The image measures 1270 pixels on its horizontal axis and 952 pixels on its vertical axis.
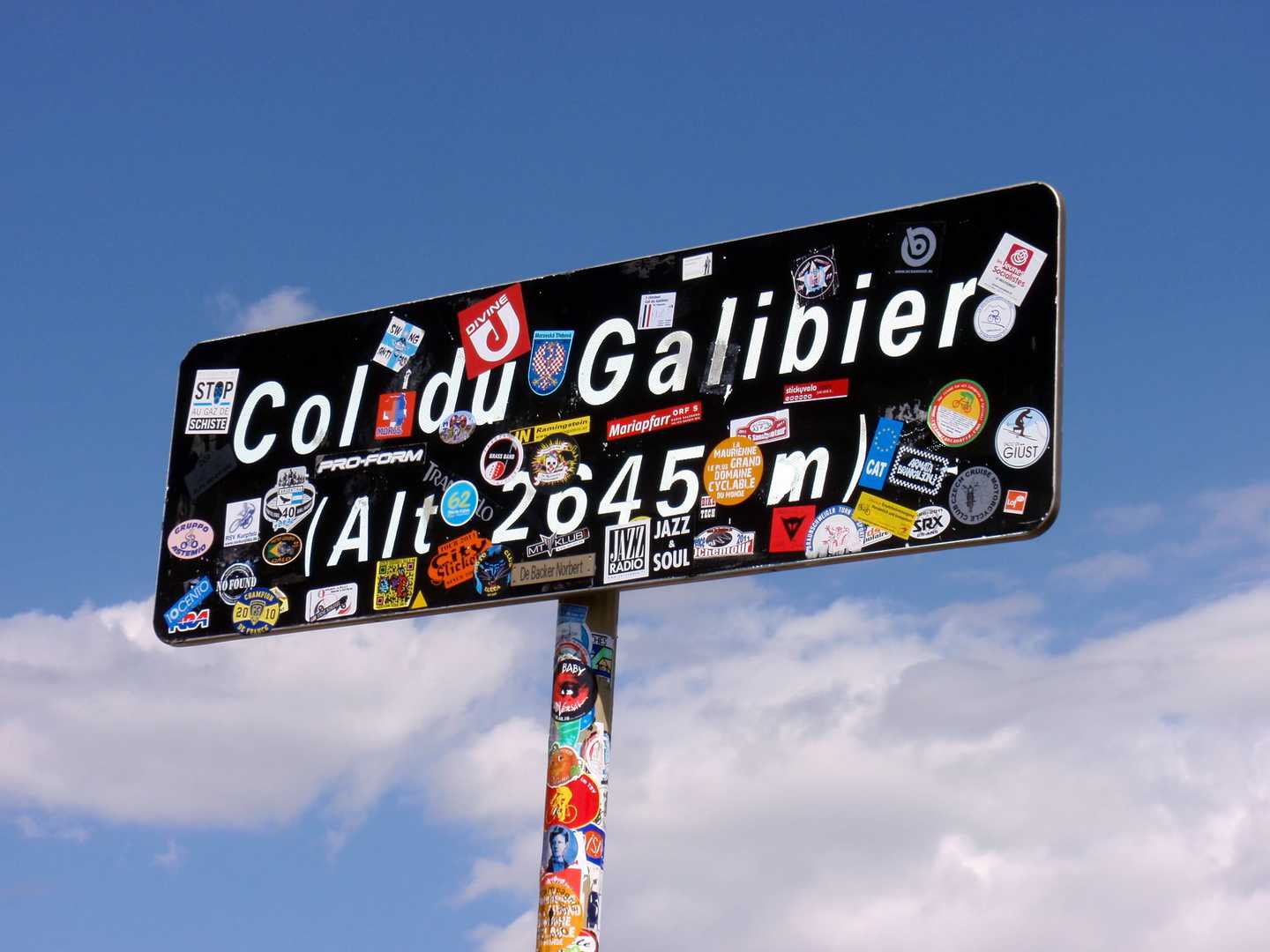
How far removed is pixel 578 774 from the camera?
548 inches

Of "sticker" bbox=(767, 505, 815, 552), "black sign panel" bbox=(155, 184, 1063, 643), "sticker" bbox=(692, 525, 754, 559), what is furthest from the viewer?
"sticker" bbox=(692, 525, 754, 559)

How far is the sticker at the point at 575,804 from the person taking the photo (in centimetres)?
1380

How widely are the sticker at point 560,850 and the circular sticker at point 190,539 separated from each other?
4.01m

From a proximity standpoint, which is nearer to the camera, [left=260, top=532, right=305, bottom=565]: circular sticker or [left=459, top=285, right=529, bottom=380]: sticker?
[left=459, top=285, right=529, bottom=380]: sticker

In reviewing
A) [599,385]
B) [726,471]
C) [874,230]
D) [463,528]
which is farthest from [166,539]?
[874,230]

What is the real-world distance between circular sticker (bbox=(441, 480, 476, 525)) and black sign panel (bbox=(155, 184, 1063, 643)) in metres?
0.02

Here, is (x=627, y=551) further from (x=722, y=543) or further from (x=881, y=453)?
(x=881, y=453)

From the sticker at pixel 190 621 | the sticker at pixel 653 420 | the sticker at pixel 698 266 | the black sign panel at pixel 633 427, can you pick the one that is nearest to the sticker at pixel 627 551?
the black sign panel at pixel 633 427

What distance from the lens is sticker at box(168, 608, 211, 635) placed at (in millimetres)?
15781

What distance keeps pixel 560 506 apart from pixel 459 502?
0.90 metres

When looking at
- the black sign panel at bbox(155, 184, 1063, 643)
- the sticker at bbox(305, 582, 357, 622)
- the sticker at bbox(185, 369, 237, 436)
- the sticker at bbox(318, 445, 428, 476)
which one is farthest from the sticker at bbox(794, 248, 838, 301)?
the sticker at bbox(185, 369, 237, 436)

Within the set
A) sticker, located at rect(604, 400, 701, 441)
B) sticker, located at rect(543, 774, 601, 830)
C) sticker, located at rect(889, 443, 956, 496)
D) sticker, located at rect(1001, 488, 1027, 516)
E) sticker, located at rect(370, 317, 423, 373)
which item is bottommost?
sticker, located at rect(543, 774, 601, 830)

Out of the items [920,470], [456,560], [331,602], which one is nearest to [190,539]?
[331,602]

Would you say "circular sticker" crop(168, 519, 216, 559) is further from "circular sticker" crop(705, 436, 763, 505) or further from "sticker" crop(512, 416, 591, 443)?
"circular sticker" crop(705, 436, 763, 505)
